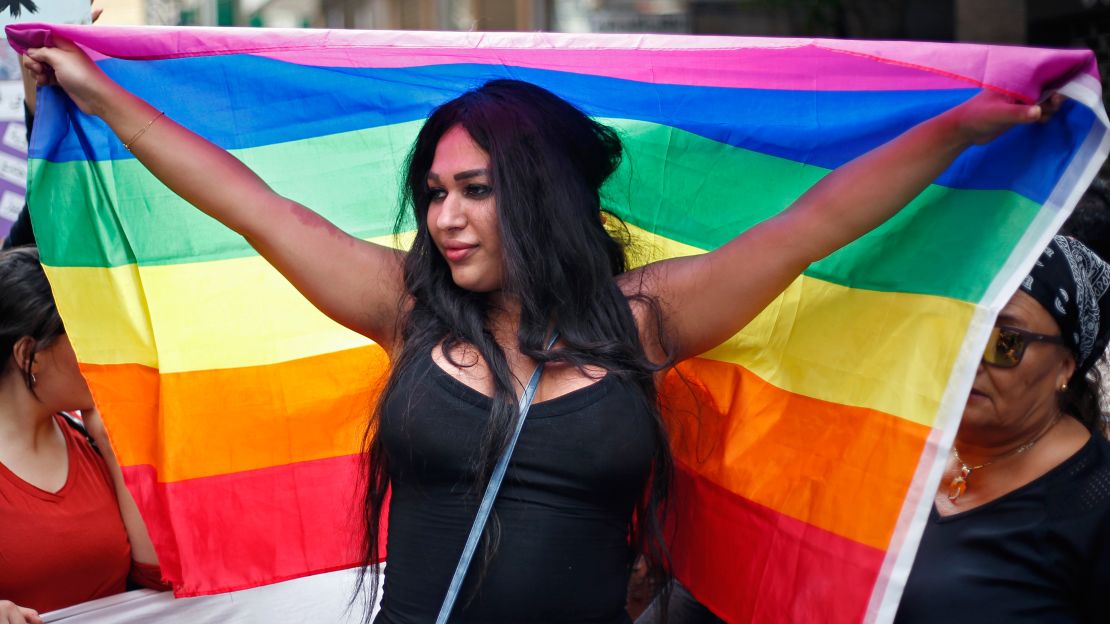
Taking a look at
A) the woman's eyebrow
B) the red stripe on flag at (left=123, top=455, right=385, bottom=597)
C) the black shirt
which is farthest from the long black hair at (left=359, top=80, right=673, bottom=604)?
the black shirt

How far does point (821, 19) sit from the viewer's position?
8.76m

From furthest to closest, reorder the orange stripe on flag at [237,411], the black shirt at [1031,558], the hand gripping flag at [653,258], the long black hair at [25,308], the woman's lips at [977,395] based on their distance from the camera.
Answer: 1. the long black hair at [25,308]
2. the orange stripe on flag at [237,411]
3. the woman's lips at [977,395]
4. the hand gripping flag at [653,258]
5. the black shirt at [1031,558]

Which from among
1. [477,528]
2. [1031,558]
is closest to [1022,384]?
[1031,558]

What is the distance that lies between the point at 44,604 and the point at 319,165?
3.91 ft

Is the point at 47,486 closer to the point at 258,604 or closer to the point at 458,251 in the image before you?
the point at 258,604

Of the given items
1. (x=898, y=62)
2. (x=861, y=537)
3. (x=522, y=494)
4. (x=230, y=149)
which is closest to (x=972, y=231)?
(x=898, y=62)

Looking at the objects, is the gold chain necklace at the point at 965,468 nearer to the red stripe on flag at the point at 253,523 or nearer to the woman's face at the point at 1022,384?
the woman's face at the point at 1022,384

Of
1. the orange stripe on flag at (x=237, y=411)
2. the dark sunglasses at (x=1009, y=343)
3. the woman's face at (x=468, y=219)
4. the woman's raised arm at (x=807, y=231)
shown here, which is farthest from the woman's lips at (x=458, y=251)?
the dark sunglasses at (x=1009, y=343)

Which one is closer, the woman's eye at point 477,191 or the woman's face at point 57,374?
the woman's eye at point 477,191

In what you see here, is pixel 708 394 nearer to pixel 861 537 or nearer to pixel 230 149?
pixel 861 537

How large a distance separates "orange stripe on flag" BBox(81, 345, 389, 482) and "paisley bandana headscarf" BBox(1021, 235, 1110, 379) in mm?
1368

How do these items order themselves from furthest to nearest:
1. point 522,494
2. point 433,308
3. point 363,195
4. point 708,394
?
point 363,195
point 708,394
point 433,308
point 522,494

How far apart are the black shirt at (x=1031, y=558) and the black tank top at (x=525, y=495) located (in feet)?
1.94

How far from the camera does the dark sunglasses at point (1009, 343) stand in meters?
2.13
